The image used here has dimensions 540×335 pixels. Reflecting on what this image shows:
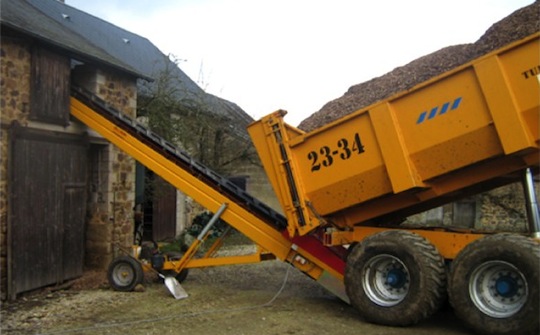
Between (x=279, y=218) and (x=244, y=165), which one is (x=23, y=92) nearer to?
(x=279, y=218)

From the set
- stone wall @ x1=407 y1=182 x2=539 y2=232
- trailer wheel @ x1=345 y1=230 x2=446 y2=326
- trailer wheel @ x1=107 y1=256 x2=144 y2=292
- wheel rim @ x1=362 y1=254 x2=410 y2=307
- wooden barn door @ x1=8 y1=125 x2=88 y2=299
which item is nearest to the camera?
trailer wheel @ x1=345 y1=230 x2=446 y2=326

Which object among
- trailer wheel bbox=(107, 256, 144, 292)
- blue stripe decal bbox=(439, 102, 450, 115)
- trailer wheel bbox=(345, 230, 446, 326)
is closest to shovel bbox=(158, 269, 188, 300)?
trailer wheel bbox=(107, 256, 144, 292)

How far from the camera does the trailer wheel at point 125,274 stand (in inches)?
302

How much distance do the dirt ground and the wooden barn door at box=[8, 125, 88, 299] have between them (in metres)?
0.30

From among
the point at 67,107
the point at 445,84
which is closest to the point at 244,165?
the point at 67,107

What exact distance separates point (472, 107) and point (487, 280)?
167cm

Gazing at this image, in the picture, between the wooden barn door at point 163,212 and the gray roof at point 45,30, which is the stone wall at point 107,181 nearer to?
A: the gray roof at point 45,30

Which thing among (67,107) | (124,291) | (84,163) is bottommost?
(124,291)

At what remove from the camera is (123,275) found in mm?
7781

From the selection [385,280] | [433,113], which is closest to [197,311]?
[385,280]

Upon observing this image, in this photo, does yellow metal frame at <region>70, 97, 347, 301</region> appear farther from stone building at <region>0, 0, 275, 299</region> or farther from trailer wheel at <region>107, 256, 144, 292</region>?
stone building at <region>0, 0, 275, 299</region>

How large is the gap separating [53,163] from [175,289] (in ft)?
8.30

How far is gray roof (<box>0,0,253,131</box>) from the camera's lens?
7.59m

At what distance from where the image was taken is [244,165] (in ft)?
58.1
